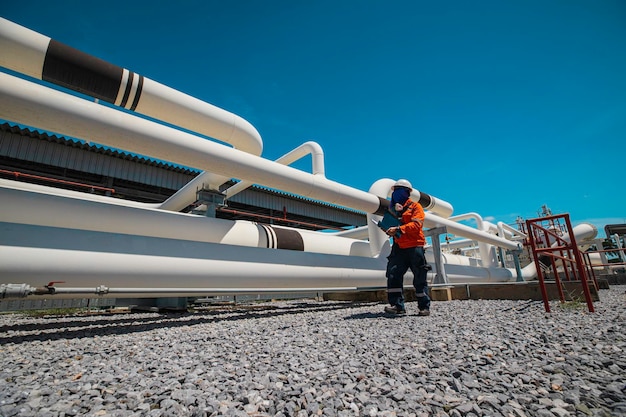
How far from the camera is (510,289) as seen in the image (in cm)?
507

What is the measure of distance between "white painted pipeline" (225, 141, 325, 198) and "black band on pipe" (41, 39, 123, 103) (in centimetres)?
224

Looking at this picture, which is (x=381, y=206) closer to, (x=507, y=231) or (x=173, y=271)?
(x=173, y=271)

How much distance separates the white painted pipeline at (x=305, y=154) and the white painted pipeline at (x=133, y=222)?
3.07 ft

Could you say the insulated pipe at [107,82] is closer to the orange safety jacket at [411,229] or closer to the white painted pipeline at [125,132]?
the white painted pipeline at [125,132]

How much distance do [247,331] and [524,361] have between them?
227cm

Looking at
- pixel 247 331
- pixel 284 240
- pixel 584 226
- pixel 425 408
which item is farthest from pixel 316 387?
pixel 584 226

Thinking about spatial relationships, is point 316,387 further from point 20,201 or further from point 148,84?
point 148,84

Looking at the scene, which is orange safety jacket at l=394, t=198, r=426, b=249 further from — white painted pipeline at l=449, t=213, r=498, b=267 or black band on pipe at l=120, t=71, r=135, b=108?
white painted pipeline at l=449, t=213, r=498, b=267

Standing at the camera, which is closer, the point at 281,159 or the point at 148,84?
the point at 148,84

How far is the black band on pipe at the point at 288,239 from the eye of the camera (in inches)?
187

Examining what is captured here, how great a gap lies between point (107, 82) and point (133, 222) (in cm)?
166

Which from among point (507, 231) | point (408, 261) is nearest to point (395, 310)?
point (408, 261)

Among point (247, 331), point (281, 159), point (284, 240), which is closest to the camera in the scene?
point (247, 331)

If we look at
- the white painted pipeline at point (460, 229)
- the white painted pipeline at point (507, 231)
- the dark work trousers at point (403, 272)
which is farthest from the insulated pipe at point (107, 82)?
the white painted pipeline at point (507, 231)
